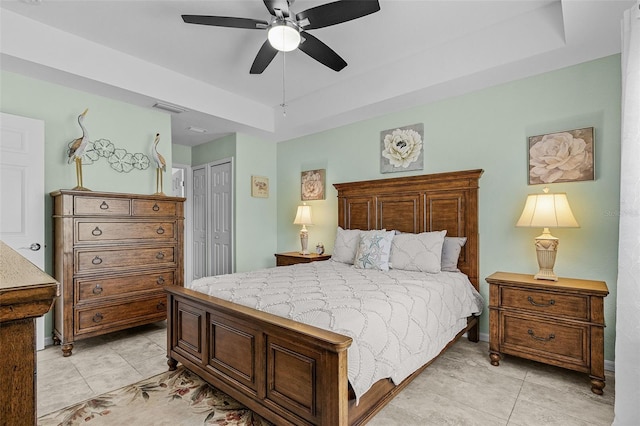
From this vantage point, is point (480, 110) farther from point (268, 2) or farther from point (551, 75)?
point (268, 2)

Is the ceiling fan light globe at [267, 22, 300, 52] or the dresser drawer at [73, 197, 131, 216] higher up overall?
the ceiling fan light globe at [267, 22, 300, 52]

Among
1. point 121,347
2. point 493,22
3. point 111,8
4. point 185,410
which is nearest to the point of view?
point 185,410

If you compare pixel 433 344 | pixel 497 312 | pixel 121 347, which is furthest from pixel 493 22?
pixel 121 347

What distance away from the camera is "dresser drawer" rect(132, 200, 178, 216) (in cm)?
337

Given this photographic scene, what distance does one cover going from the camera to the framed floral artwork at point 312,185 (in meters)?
4.77

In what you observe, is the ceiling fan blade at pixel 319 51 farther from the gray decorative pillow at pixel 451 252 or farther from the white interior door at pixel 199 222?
the white interior door at pixel 199 222

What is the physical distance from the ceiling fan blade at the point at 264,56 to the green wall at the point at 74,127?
1.81m

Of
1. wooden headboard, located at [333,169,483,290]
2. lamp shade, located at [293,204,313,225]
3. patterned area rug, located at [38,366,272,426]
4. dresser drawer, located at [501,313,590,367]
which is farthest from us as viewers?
lamp shade, located at [293,204,313,225]

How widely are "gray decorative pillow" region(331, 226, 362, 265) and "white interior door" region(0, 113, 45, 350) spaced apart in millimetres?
2882

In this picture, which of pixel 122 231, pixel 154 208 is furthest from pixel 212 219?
pixel 122 231

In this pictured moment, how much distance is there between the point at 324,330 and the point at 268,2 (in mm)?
2055

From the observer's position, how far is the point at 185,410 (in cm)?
207

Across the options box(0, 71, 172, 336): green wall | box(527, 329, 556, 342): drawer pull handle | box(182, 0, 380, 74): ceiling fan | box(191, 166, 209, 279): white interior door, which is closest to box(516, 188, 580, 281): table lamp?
box(527, 329, 556, 342): drawer pull handle

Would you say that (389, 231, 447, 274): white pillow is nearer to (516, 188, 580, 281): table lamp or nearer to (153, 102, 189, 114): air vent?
(516, 188, 580, 281): table lamp
